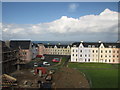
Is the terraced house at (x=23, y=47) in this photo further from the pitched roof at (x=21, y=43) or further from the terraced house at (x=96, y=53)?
the terraced house at (x=96, y=53)

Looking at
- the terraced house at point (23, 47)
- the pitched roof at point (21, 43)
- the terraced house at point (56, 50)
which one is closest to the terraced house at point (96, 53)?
the terraced house at point (23, 47)

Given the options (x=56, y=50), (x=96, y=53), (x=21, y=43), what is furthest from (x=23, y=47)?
(x=96, y=53)

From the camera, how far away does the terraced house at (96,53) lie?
4541 cm

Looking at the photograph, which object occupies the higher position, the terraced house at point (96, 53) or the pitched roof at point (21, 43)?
the pitched roof at point (21, 43)

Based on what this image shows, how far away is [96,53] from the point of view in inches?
1816

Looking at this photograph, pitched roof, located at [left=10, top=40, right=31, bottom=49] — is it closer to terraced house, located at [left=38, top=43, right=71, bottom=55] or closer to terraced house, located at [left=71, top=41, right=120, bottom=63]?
terraced house, located at [left=71, top=41, right=120, bottom=63]

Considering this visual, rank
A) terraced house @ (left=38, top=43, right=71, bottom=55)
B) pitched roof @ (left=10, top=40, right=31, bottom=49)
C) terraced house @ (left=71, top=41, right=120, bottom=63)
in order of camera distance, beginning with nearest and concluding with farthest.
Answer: terraced house @ (left=71, top=41, right=120, bottom=63) < pitched roof @ (left=10, top=40, right=31, bottom=49) < terraced house @ (left=38, top=43, right=71, bottom=55)

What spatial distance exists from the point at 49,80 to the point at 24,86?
14.8 ft

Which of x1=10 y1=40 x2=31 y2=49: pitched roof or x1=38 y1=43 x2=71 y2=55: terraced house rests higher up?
x1=10 y1=40 x2=31 y2=49: pitched roof

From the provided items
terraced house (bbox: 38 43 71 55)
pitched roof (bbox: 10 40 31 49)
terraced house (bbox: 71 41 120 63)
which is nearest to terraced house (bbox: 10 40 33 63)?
pitched roof (bbox: 10 40 31 49)

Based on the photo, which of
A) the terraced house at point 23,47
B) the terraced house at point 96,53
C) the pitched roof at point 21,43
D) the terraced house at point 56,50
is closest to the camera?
the terraced house at point 23,47

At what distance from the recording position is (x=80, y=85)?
19.8 metres

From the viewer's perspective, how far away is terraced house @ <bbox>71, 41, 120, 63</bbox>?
4541cm

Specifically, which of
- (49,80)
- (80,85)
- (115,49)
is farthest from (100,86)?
(115,49)
